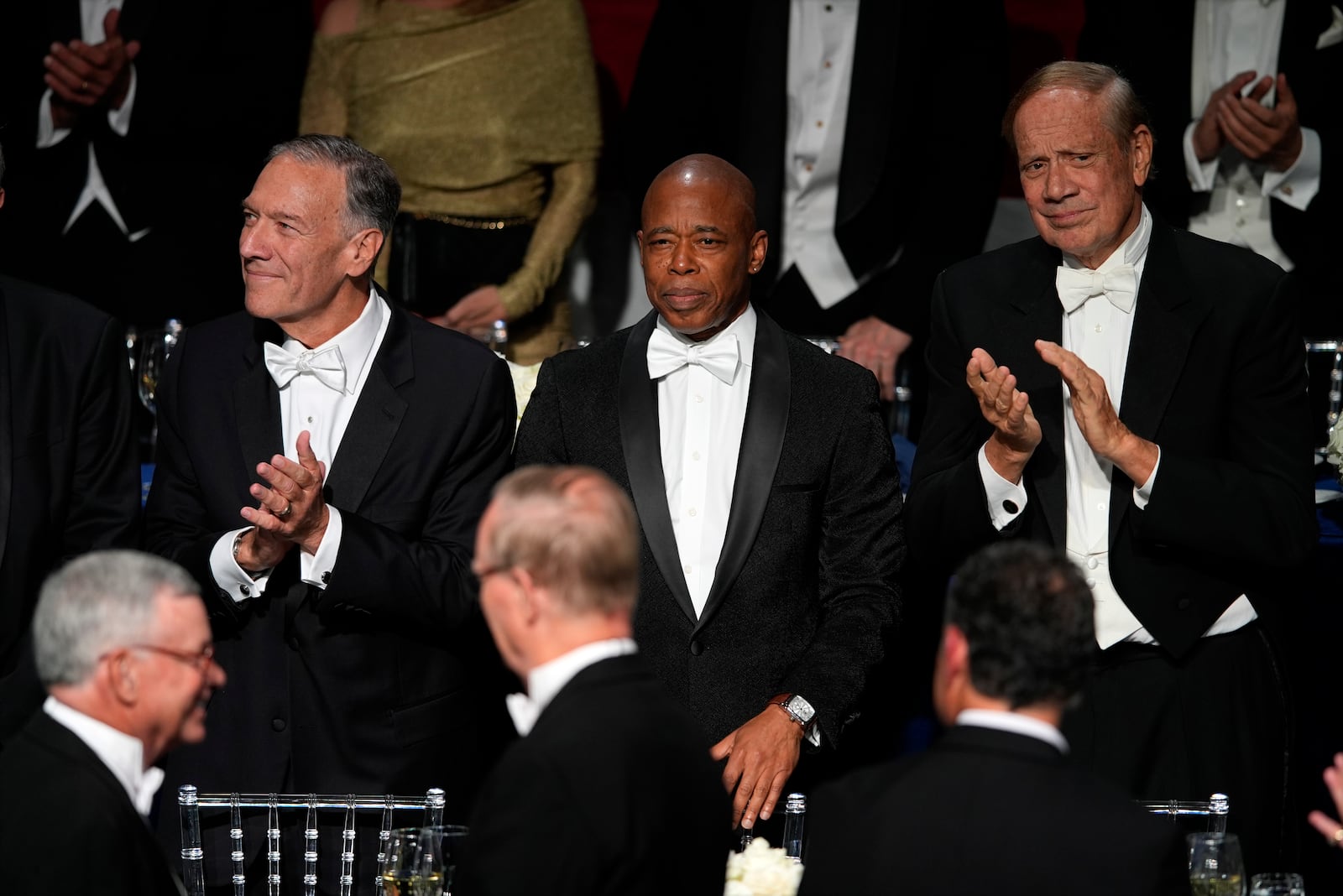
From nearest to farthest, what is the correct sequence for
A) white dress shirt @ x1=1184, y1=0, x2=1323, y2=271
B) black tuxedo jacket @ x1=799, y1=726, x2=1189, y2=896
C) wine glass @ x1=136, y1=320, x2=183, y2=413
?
black tuxedo jacket @ x1=799, y1=726, x2=1189, y2=896, wine glass @ x1=136, y1=320, x2=183, y2=413, white dress shirt @ x1=1184, y1=0, x2=1323, y2=271

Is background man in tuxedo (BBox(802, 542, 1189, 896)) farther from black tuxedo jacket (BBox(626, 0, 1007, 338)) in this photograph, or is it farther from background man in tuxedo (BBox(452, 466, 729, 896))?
black tuxedo jacket (BBox(626, 0, 1007, 338))

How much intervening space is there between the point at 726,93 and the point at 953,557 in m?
2.06

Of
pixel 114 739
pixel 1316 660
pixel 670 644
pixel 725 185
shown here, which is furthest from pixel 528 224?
pixel 114 739

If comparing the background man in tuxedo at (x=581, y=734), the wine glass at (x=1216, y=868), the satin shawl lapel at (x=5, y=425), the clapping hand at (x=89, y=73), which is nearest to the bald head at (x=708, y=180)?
the satin shawl lapel at (x=5, y=425)

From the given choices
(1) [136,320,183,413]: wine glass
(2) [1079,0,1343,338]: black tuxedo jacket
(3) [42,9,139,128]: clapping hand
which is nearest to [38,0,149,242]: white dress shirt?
(3) [42,9,139,128]: clapping hand

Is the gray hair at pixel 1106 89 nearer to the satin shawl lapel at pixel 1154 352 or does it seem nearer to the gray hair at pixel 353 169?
the satin shawl lapel at pixel 1154 352

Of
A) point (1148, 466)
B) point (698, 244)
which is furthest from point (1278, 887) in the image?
point (698, 244)

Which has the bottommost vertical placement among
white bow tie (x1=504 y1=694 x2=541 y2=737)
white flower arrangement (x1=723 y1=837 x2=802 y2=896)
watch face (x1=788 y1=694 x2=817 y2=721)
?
white flower arrangement (x1=723 y1=837 x2=802 y2=896)

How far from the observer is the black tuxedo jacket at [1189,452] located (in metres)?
3.21

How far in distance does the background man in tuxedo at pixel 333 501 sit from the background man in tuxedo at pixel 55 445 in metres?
0.10

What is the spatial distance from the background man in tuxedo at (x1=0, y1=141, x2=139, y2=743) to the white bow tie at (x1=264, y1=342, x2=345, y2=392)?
0.30 m

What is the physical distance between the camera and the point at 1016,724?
2119 millimetres

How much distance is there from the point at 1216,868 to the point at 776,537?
1.19 m

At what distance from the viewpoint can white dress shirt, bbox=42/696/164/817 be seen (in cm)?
231
